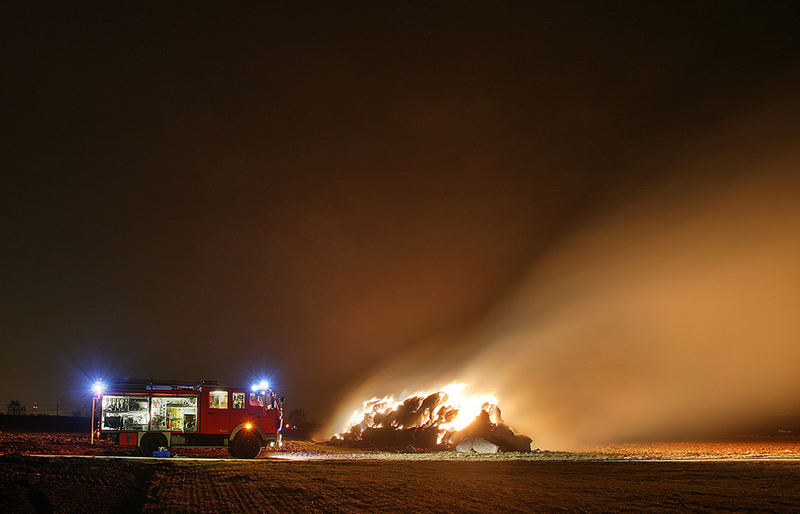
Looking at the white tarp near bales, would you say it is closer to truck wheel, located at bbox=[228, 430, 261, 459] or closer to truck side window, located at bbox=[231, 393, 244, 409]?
truck wheel, located at bbox=[228, 430, 261, 459]

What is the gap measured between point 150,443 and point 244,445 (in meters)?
4.51

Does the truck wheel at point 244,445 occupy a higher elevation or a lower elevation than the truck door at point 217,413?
lower

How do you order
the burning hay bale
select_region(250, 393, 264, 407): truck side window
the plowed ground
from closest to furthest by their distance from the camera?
the plowed ground < select_region(250, 393, 264, 407): truck side window < the burning hay bale

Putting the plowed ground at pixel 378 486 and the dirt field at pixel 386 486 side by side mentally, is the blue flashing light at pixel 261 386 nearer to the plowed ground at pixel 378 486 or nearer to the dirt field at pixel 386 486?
the dirt field at pixel 386 486

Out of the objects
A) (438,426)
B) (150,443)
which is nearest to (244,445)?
(150,443)

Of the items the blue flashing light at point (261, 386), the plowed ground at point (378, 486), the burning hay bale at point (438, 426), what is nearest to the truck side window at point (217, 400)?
the blue flashing light at point (261, 386)

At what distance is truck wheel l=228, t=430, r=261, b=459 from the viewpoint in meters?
33.0

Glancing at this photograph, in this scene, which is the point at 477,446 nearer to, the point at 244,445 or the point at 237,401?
the point at 244,445

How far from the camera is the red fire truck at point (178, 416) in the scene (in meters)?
32.6

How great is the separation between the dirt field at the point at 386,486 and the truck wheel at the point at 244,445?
208 centimetres

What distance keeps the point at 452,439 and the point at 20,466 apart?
32943mm

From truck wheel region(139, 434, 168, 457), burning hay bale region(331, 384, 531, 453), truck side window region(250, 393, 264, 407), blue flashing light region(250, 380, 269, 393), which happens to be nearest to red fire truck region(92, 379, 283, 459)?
truck wheel region(139, 434, 168, 457)

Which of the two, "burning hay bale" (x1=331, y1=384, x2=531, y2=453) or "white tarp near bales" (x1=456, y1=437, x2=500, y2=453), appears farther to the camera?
"burning hay bale" (x1=331, y1=384, x2=531, y2=453)

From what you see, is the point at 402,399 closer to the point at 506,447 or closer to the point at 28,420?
the point at 506,447
